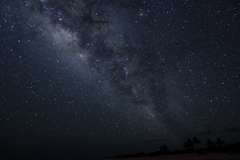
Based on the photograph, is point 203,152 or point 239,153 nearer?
point 239,153

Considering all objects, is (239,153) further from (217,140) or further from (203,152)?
(217,140)

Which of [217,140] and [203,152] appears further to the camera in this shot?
[217,140]

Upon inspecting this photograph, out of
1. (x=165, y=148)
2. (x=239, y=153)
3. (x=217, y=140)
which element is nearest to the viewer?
(x=239, y=153)

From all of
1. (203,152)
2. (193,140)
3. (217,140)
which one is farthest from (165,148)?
(203,152)

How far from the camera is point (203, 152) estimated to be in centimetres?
2161

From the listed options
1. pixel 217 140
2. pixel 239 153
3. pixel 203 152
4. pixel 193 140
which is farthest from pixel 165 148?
pixel 239 153

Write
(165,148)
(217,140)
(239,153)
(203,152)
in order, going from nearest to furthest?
(239,153), (203,152), (217,140), (165,148)

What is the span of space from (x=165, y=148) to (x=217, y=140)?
1744cm

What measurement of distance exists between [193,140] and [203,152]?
1448 inches

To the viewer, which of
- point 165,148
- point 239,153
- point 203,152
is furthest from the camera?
point 165,148

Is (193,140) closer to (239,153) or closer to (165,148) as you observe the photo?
(165,148)

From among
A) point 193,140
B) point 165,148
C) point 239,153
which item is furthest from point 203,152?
point 165,148

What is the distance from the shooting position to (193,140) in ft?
177

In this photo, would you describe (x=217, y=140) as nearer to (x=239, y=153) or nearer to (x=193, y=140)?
(x=193, y=140)
